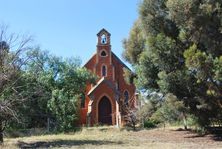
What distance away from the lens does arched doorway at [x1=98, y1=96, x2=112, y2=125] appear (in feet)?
160

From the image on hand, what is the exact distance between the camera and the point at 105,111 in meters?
49.0

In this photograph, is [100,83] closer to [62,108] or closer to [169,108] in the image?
[62,108]

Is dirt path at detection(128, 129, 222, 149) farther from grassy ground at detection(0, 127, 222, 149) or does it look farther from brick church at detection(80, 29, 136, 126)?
brick church at detection(80, 29, 136, 126)

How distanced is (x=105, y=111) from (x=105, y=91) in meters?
2.50

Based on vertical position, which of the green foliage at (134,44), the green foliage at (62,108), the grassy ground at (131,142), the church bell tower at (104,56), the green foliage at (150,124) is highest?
the church bell tower at (104,56)

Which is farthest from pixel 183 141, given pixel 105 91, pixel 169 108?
pixel 105 91

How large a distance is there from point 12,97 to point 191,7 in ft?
40.7

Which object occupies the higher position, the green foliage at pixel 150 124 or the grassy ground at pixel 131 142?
the green foliage at pixel 150 124

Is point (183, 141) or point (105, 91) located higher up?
point (105, 91)

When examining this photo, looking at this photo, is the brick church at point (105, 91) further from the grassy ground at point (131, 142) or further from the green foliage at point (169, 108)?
the grassy ground at point (131, 142)

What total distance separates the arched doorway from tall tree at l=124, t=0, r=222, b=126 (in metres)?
21.4

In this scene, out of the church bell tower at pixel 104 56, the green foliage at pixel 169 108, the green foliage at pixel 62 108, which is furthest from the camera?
the church bell tower at pixel 104 56

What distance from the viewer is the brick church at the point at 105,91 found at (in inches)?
1897

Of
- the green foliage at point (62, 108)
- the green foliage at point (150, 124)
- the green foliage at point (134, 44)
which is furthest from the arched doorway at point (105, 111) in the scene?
the green foliage at point (134, 44)
